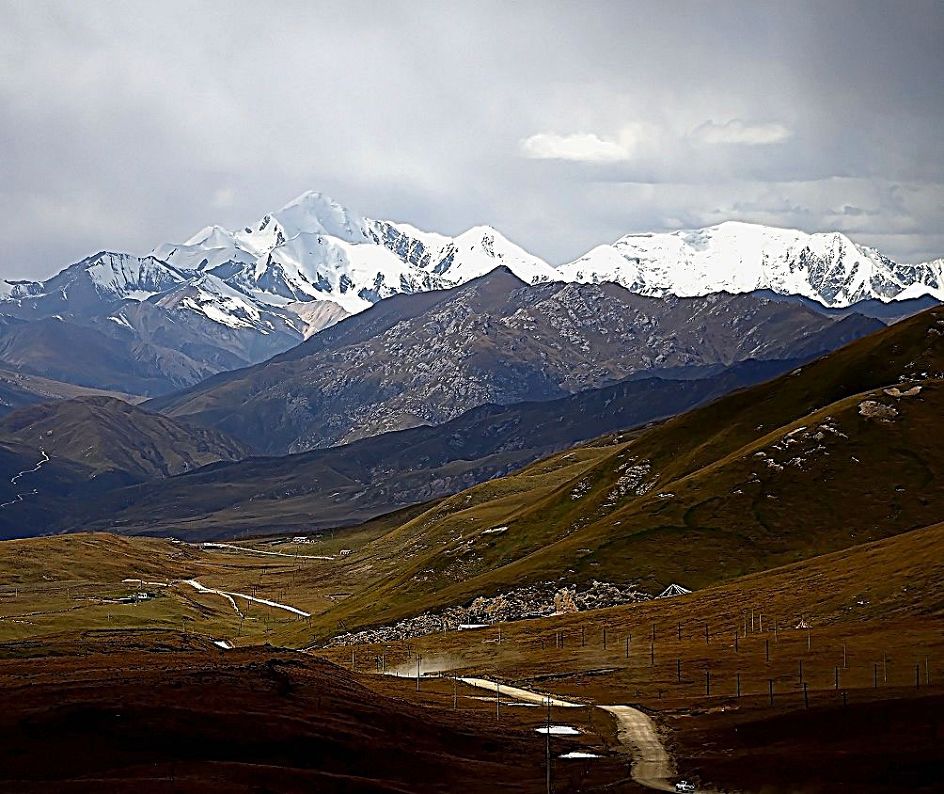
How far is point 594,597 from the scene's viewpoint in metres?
186

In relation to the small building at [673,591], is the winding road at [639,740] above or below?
below

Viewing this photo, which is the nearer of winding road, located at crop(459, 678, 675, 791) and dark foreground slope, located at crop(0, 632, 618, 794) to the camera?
dark foreground slope, located at crop(0, 632, 618, 794)

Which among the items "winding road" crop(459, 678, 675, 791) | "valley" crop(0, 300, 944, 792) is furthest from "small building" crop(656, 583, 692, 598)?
"winding road" crop(459, 678, 675, 791)

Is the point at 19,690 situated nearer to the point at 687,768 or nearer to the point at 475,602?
the point at 687,768

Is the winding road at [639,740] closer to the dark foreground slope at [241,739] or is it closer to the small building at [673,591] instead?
the dark foreground slope at [241,739]

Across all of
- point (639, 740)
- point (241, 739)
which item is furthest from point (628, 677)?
point (241, 739)

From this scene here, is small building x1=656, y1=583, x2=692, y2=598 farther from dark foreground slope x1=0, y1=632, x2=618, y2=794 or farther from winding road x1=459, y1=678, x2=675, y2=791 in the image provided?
dark foreground slope x1=0, y1=632, x2=618, y2=794

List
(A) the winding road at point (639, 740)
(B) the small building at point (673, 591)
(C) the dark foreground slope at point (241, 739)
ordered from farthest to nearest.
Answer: (B) the small building at point (673, 591)
(A) the winding road at point (639, 740)
(C) the dark foreground slope at point (241, 739)

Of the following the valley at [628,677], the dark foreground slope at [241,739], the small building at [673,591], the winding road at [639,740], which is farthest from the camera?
the small building at [673,591]

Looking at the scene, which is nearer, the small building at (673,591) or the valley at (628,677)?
the valley at (628,677)

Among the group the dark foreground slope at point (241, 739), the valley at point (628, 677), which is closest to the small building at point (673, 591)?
the valley at point (628, 677)

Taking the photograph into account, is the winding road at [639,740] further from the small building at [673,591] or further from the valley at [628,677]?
the small building at [673,591]

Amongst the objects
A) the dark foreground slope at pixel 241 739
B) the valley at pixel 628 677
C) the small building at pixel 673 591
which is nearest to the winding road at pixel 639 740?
the valley at pixel 628 677

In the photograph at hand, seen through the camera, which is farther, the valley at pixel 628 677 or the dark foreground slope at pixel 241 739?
the valley at pixel 628 677
